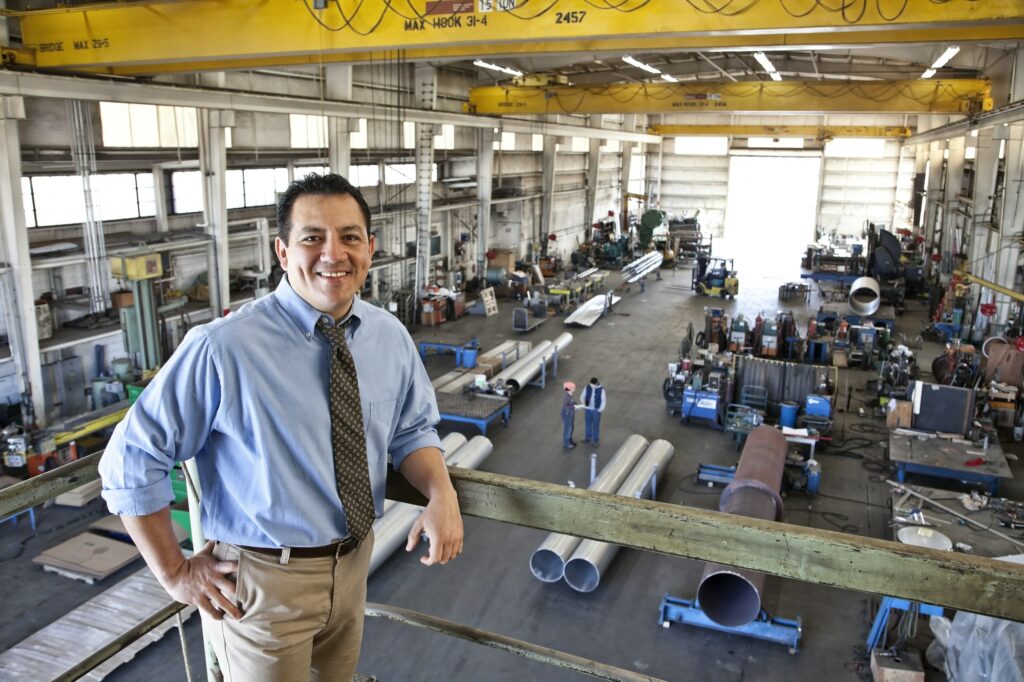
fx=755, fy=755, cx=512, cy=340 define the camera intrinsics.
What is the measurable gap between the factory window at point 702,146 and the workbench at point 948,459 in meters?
29.5

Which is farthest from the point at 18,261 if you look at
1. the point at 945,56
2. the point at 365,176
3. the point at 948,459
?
the point at 945,56

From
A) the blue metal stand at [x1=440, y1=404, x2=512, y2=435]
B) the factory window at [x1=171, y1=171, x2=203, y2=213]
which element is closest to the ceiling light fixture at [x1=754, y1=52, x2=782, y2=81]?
the blue metal stand at [x1=440, y1=404, x2=512, y2=435]

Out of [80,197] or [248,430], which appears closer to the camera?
[248,430]

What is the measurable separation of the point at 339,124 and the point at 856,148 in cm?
2837

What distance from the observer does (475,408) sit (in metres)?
12.9

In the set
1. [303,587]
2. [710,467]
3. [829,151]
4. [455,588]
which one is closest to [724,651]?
[455,588]

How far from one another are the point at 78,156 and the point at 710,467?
11327 millimetres

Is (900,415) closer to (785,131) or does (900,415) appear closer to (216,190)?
(216,190)

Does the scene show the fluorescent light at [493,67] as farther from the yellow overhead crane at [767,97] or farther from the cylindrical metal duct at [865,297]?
the cylindrical metal duct at [865,297]

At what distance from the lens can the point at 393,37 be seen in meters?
9.13

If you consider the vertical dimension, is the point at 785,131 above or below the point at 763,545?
above

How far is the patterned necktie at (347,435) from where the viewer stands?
193cm

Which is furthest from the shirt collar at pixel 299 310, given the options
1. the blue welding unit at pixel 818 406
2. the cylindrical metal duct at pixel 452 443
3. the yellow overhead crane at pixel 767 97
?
the yellow overhead crane at pixel 767 97

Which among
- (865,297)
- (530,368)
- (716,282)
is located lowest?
(530,368)
